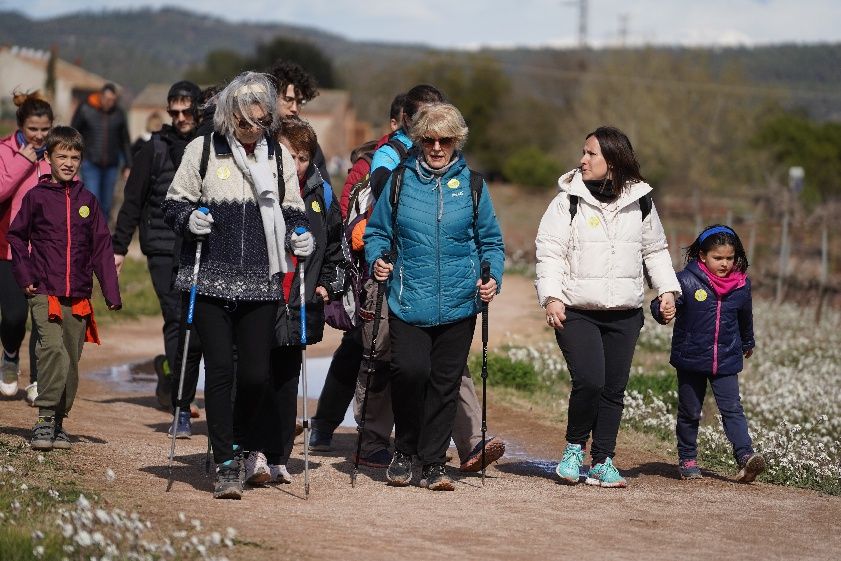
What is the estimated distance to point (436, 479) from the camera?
816cm

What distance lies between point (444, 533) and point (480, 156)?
281 ft

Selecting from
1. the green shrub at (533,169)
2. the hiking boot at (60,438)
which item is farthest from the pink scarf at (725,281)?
the green shrub at (533,169)

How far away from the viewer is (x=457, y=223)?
7.97 meters

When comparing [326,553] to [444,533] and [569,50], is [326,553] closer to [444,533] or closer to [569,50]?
[444,533]

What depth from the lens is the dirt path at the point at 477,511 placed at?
674 cm

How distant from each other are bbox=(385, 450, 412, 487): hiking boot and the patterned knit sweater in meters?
1.36

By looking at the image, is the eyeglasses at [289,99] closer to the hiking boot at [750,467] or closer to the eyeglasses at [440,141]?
the eyeglasses at [440,141]

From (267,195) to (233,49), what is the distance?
472 ft

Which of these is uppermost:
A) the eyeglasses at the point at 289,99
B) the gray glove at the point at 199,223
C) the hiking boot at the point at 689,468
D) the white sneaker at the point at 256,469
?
the eyeglasses at the point at 289,99

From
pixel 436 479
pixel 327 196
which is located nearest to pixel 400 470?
pixel 436 479

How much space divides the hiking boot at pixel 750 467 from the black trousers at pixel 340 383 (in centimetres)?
246

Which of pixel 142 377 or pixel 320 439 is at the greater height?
pixel 320 439

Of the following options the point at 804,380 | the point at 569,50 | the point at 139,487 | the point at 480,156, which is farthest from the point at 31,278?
the point at 569,50

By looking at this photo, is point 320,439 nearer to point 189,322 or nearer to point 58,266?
point 58,266
